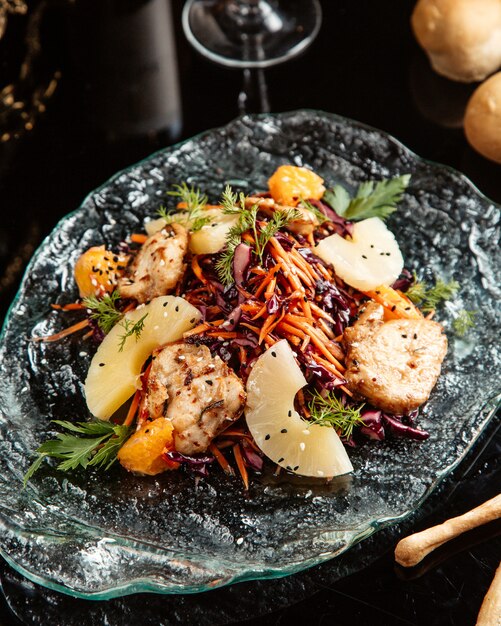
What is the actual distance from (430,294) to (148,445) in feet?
5.51

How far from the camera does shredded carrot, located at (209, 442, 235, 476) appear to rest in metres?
4.28

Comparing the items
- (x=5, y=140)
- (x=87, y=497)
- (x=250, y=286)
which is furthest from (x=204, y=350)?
(x=5, y=140)

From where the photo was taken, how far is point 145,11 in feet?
20.9

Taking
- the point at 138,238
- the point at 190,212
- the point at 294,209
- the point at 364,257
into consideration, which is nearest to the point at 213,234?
the point at 190,212

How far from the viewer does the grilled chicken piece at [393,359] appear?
4.27 metres

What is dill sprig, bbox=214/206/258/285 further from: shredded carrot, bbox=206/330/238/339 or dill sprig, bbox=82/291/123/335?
dill sprig, bbox=82/291/123/335

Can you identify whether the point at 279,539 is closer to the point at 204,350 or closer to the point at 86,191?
the point at 204,350

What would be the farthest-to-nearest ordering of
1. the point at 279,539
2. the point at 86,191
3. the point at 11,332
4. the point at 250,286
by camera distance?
the point at 86,191
the point at 11,332
the point at 250,286
the point at 279,539

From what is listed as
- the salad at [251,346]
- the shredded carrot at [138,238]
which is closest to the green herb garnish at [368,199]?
the salad at [251,346]

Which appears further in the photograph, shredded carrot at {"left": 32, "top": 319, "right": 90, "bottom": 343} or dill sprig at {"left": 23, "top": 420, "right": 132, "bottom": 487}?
shredded carrot at {"left": 32, "top": 319, "right": 90, "bottom": 343}

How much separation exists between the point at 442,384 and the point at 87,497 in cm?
171

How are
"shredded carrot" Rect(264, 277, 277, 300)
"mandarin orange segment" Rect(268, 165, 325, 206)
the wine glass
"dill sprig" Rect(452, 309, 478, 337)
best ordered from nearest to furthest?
1. "shredded carrot" Rect(264, 277, 277, 300)
2. "dill sprig" Rect(452, 309, 478, 337)
3. "mandarin orange segment" Rect(268, 165, 325, 206)
4. the wine glass

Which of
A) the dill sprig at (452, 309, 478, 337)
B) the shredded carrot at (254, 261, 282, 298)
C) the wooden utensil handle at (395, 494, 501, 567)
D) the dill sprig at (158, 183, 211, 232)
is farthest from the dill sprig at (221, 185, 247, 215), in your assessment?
the wooden utensil handle at (395, 494, 501, 567)

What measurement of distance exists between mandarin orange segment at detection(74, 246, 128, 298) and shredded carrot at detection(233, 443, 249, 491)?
108 centimetres
